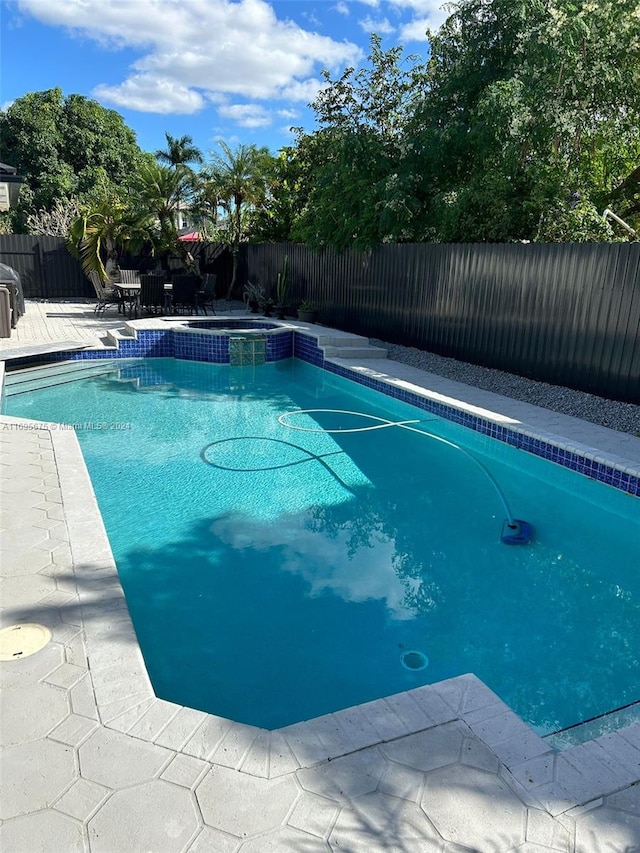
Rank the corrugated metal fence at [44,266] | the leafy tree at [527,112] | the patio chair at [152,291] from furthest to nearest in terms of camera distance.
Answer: the corrugated metal fence at [44,266]
the patio chair at [152,291]
the leafy tree at [527,112]

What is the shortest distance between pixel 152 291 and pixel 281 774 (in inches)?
485

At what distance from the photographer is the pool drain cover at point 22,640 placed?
261 cm

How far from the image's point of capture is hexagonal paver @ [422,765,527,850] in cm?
180

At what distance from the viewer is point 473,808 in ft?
6.21

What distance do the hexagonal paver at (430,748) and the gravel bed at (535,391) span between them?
4.70 m

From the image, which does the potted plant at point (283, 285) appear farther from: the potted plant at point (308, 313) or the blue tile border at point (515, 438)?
the blue tile border at point (515, 438)

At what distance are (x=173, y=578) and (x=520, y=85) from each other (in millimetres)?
9298

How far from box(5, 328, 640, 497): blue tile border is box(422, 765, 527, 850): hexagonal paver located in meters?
3.78

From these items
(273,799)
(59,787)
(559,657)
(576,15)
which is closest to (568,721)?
(559,657)

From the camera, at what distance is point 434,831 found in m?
1.81

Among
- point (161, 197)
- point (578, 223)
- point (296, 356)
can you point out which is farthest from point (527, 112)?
point (161, 197)

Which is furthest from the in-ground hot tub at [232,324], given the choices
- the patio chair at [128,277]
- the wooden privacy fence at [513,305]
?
the patio chair at [128,277]

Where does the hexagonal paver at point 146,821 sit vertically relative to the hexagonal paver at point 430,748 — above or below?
above

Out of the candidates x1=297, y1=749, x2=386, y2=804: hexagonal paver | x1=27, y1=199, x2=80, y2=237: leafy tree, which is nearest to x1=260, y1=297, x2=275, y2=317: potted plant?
x1=27, y1=199, x2=80, y2=237: leafy tree
